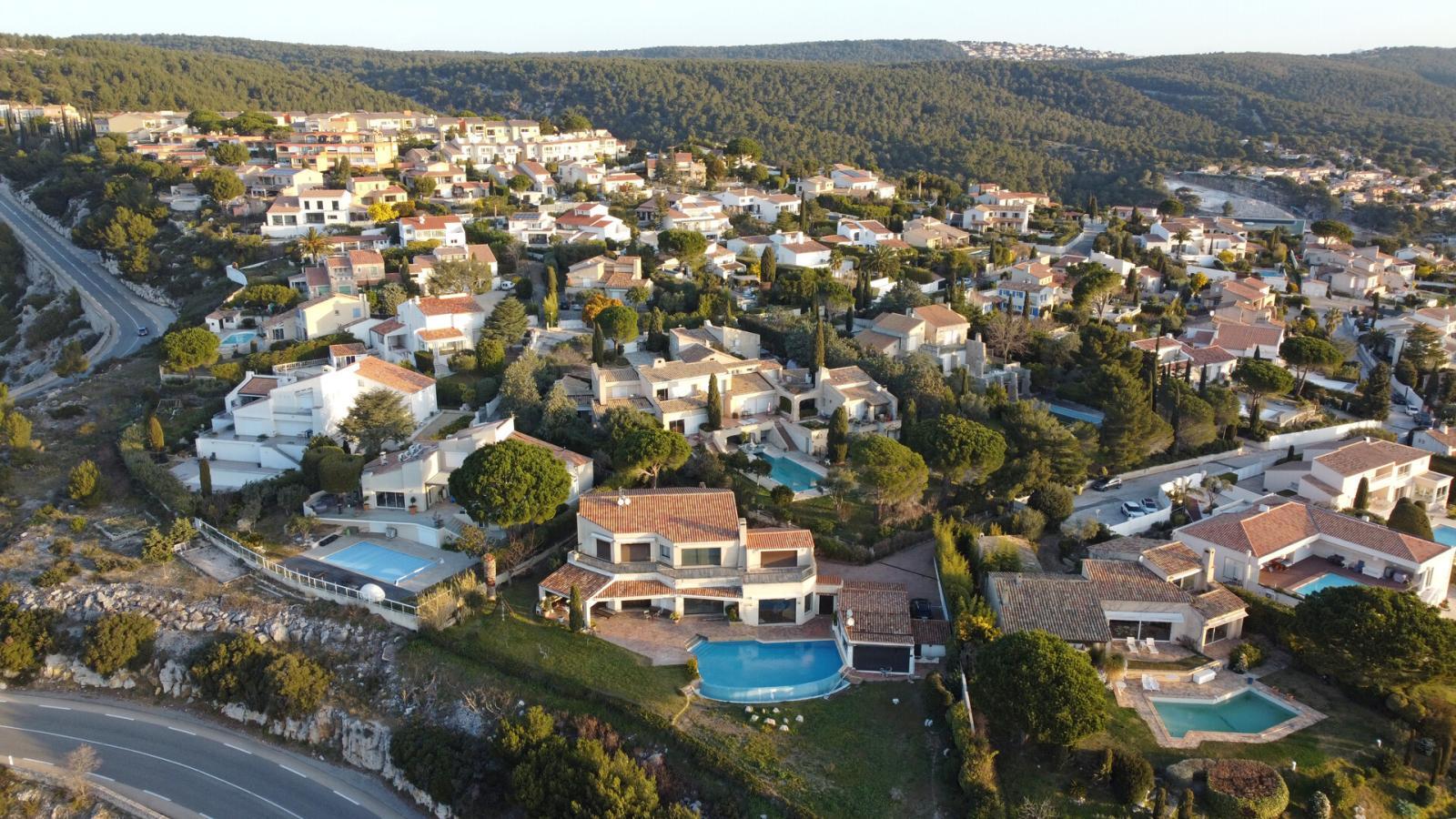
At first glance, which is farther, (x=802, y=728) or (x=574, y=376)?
(x=574, y=376)

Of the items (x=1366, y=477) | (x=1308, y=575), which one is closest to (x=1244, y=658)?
(x=1308, y=575)

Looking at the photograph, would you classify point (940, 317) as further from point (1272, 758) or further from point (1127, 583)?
point (1272, 758)

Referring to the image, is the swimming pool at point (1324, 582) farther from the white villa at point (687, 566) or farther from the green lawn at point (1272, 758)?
the white villa at point (687, 566)

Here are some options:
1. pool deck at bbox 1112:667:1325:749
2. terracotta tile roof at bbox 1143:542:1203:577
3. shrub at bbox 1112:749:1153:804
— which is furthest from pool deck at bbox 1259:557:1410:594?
shrub at bbox 1112:749:1153:804

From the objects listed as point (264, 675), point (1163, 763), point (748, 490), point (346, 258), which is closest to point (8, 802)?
point (264, 675)

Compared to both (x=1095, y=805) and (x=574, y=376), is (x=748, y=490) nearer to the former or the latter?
(x=574, y=376)

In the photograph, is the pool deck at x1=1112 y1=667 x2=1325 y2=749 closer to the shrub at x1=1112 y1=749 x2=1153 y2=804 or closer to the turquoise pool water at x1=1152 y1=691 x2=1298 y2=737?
the turquoise pool water at x1=1152 y1=691 x2=1298 y2=737
